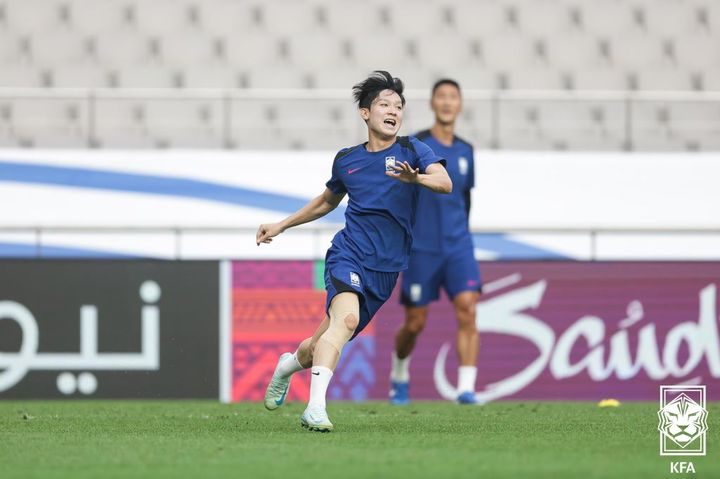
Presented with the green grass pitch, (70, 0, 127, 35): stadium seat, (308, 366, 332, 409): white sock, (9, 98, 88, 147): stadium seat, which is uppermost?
(70, 0, 127, 35): stadium seat

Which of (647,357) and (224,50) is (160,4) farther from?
(647,357)

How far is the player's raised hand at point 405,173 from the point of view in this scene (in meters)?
6.29

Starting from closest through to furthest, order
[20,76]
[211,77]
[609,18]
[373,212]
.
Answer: [373,212], [20,76], [211,77], [609,18]

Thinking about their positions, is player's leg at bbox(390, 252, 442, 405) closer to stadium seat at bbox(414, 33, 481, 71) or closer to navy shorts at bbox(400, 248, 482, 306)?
navy shorts at bbox(400, 248, 482, 306)

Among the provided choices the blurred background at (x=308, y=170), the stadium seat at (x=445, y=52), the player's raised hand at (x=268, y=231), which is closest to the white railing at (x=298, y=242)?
the blurred background at (x=308, y=170)

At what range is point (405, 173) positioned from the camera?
6.32 m

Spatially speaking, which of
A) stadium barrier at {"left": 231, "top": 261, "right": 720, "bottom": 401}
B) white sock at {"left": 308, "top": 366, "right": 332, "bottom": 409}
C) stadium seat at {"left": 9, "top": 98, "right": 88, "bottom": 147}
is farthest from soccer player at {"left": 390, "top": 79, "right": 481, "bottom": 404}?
stadium seat at {"left": 9, "top": 98, "right": 88, "bottom": 147}

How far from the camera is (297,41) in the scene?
47.0 feet

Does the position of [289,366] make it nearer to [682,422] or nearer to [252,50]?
[682,422]

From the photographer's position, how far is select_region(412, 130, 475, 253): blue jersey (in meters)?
9.47

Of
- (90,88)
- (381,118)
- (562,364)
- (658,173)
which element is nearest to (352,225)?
(381,118)

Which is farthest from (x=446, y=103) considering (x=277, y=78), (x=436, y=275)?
(x=277, y=78)

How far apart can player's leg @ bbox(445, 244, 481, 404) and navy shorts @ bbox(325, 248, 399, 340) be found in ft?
8.11

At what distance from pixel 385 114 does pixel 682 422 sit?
2.27 meters
